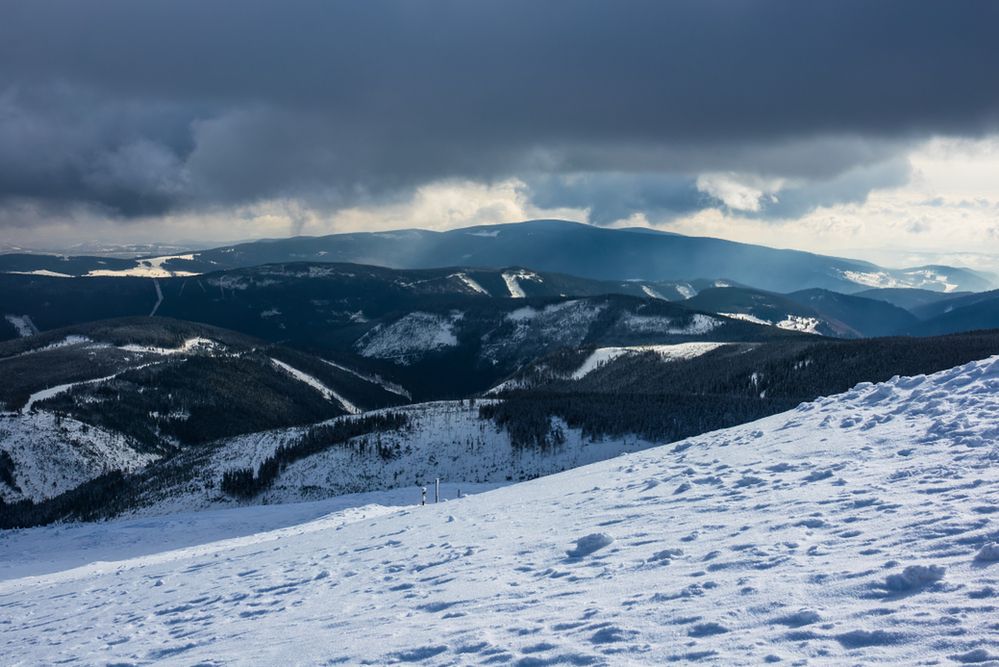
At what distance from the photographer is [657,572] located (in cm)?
1245

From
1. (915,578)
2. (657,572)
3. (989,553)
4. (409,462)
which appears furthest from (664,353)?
(915,578)

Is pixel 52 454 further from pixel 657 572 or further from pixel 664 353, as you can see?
pixel 664 353

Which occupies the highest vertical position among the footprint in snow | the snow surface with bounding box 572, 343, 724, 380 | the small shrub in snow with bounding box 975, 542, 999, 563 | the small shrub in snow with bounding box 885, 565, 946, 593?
the small shrub in snow with bounding box 975, 542, 999, 563

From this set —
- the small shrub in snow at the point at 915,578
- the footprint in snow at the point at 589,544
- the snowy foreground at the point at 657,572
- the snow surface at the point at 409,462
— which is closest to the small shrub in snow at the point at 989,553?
the snowy foreground at the point at 657,572

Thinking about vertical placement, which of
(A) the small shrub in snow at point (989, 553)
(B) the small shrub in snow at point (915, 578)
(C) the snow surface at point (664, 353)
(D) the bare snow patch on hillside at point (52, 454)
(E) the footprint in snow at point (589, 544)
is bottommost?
(D) the bare snow patch on hillside at point (52, 454)

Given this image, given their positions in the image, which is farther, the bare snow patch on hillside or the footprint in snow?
the bare snow patch on hillside

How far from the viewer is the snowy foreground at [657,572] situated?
9242 mm

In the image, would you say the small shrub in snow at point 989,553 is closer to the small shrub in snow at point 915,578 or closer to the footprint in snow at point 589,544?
the small shrub in snow at point 915,578

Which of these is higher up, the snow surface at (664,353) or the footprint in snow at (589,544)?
the footprint in snow at (589,544)

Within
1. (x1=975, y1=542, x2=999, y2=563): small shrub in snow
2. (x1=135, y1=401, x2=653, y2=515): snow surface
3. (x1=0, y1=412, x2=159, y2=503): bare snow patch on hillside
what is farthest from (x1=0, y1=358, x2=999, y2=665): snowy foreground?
(x1=0, y1=412, x2=159, y2=503): bare snow patch on hillside

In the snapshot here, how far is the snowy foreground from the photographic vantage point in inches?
364

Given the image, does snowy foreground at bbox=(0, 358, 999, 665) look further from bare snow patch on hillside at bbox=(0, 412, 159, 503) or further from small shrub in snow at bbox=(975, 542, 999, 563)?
bare snow patch on hillside at bbox=(0, 412, 159, 503)

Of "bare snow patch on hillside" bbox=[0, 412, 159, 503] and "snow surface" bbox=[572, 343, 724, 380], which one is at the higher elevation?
"snow surface" bbox=[572, 343, 724, 380]

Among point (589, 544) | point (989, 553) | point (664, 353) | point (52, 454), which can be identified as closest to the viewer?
point (989, 553)
